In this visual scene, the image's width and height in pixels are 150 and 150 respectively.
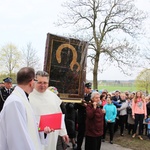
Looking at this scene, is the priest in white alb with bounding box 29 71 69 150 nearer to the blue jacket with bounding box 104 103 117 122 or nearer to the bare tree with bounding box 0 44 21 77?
the blue jacket with bounding box 104 103 117 122

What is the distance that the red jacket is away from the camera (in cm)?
553

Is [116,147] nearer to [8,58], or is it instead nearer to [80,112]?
[80,112]

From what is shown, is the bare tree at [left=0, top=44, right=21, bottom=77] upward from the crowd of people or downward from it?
upward

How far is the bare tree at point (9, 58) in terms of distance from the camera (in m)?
32.1

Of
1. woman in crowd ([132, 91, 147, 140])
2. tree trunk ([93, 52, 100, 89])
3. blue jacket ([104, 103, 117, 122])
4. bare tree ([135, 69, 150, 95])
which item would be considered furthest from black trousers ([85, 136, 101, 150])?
bare tree ([135, 69, 150, 95])

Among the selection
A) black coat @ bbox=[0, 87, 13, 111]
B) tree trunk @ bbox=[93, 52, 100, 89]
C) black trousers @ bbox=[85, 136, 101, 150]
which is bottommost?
black trousers @ bbox=[85, 136, 101, 150]

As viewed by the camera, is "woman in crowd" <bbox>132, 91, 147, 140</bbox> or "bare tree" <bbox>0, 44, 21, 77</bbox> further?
"bare tree" <bbox>0, 44, 21, 77</bbox>

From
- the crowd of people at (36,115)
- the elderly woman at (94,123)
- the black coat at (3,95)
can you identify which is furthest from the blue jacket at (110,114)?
the black coat at (3,95)

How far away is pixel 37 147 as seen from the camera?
274cm

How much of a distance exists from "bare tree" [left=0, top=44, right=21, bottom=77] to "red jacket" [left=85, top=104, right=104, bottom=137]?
90.3 ft

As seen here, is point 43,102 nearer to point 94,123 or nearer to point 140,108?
point 94,123

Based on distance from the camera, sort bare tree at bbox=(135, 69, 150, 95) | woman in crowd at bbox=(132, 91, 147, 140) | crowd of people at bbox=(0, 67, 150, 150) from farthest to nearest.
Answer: bare tree at bbox=(135, 69, 150, 95)
woman in crowd at bbox=(132, 91, 147, 140)
crowd of people at bbox=(0, 67, 150, 150)

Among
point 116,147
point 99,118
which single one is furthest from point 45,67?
point 116,147

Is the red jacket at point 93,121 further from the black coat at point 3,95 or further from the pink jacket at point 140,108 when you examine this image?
the pink jacket at point 140,108
